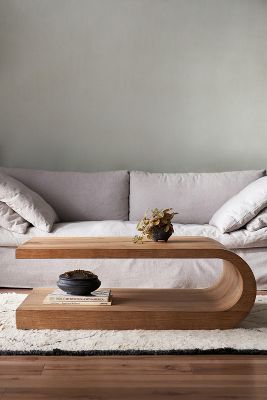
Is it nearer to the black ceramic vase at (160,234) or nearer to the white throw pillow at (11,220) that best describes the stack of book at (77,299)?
the black ceramic vase at (160,234)

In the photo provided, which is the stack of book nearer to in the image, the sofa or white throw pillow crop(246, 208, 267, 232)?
the sofa

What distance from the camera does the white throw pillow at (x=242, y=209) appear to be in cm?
389

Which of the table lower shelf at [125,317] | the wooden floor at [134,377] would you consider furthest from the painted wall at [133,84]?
the wooden floor at [134,377]

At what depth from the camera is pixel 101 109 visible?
5.03 m

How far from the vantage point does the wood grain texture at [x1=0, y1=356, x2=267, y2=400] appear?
80.6 inches

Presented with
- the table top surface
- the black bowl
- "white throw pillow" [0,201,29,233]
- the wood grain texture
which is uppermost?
the table top surface

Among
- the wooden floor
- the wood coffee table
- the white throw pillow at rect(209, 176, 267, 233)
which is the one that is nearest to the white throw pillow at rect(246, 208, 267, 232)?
the white throw pillow at rect(209, 176, 267, 233)

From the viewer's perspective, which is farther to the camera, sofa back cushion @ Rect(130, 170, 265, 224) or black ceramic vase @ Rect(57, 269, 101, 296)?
sofa back cushion @ Rect(130, 170, 265, 224)

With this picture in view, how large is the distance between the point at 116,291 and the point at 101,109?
7.27ft

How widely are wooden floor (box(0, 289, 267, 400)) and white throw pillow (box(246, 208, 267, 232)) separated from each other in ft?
4.92

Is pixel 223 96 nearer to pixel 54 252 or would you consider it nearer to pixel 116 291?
pixel 116 291

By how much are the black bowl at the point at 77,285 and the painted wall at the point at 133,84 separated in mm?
2233

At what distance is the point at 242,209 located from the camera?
393cm

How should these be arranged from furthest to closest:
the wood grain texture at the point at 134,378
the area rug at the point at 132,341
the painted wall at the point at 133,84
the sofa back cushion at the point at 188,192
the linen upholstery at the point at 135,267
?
1. the painted wall at the point at 133,84
2. the sofa back cushion at the point at 188,192
3. the linen upholstery at the point at 135,267
4. the area rug at the point at 132,341
5. the wood grain texture at the point at 134,378
